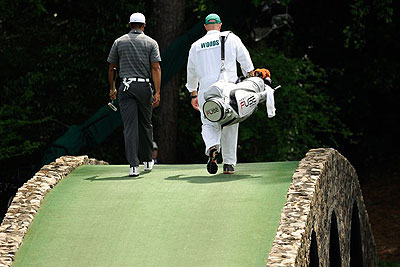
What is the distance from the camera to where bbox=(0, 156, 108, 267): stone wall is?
30.6 feet

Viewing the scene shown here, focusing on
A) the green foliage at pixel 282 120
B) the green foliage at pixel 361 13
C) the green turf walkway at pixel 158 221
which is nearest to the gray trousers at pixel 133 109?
the green turf walkway at pixel 158 221

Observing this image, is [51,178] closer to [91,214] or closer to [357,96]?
[91,214]

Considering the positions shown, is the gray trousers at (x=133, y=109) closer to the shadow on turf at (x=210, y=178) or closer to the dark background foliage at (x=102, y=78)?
the shadow on turf at (x=210, y=178)

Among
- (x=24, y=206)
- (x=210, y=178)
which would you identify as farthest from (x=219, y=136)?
(x=24, y=206)

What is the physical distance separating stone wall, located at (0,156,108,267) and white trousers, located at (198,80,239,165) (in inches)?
66.4

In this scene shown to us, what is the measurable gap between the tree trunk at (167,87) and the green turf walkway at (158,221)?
8031 millimetres

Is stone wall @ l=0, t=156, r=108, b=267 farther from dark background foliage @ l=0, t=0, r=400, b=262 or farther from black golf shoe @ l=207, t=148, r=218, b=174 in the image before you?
dark background foliage @ l=0, t=0, r=400, b=262

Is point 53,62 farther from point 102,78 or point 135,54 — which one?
point 135,54

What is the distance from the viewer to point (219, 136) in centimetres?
1106

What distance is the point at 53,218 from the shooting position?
999cm

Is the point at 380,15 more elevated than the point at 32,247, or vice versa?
the point at 380,15

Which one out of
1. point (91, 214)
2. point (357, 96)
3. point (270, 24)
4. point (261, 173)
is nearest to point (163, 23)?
point (270, 24)

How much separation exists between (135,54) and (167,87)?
Answer: 8126mm

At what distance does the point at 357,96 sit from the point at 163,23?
5.75 meters
